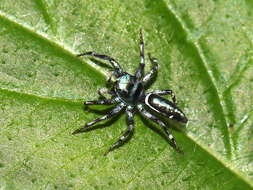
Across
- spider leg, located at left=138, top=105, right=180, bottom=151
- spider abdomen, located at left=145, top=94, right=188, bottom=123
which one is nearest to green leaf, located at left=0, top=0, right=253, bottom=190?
spider leg, located at left=138, top=105, right=180, bottom=151

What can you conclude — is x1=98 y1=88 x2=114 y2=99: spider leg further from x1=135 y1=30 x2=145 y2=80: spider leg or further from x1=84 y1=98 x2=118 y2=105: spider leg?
x1=135 y1=30 x2=145 y2=80: spider leg

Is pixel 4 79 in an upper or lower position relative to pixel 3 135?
upper

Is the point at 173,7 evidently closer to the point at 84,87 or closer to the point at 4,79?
the point at 84,87

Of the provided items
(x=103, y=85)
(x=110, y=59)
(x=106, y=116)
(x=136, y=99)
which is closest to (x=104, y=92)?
(x=103, y=85)

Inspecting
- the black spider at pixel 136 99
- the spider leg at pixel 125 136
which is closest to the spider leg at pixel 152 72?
the black spider at pixel 136 99

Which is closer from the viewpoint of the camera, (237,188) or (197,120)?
(237,188)

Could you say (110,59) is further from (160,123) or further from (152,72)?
(160,123)

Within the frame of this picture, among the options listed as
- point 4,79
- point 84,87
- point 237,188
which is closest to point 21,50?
point 4,79
